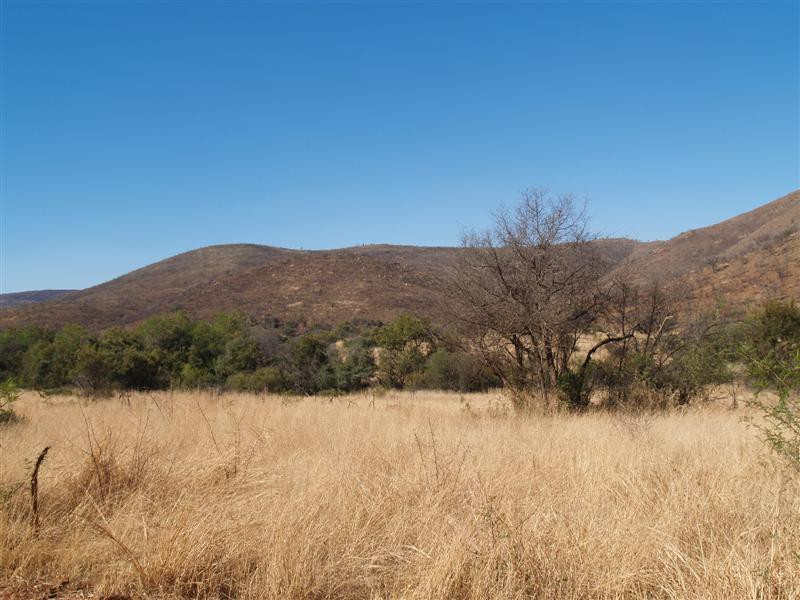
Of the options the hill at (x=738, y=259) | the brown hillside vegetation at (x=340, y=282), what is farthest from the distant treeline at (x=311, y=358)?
the brown hillside vegetation at (x=340, y=282)

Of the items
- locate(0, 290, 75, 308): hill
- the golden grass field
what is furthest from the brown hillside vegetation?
locate(0, 290, 75, 308): hill

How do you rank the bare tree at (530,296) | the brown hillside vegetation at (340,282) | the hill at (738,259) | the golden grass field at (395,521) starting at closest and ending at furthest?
the golden grass field at (395,521) < the bare tree at (530,296) < the hill at (738,259) < the brown hillside vegetation at (340,282)

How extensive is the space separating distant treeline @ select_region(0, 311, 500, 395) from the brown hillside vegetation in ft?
26.7

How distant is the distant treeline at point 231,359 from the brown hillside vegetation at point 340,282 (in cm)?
815

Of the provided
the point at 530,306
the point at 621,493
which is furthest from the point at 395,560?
the point at 530,306

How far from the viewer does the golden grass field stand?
9.29ft

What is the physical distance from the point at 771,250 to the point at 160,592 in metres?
52.3

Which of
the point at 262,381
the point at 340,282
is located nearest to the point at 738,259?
the point at 262,381

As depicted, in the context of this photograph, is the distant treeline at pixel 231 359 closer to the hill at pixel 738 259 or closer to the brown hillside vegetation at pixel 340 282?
the brown hillside vegetation at pixel 340 282

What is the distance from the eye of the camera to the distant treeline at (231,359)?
1062 inches

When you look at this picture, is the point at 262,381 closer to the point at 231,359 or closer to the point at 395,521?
the point at 231,359

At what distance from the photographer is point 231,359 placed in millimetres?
30578

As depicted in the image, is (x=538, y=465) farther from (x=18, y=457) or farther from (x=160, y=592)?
(x=18, y=457)

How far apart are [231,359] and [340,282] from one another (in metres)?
37.9
